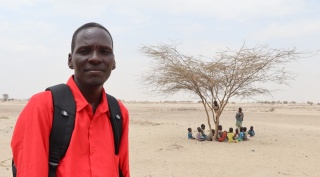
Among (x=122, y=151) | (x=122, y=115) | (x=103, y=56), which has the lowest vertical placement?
(x=122, y=151)

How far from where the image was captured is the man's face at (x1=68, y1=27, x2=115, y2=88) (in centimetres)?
164

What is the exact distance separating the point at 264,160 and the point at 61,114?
28.1ft

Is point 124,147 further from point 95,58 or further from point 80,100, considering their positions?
point 95,58

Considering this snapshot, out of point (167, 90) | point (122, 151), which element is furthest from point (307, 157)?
point (122, 151)

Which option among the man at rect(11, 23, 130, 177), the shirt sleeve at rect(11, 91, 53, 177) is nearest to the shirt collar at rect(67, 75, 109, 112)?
the man at rect(11, 23, 130, 177)

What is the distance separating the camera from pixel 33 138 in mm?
1411

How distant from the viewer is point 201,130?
13.4 metres

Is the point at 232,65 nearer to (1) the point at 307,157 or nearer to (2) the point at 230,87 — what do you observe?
(2) the point at 230,87

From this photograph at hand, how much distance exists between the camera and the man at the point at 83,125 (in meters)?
1.42

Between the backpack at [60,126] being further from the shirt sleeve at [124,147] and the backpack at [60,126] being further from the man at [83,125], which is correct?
the shirt sleeve at [124,147]

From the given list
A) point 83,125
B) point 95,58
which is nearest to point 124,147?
point 83,125

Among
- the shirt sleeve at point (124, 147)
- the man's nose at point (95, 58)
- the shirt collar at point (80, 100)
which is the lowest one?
the shirt sleeve at point (124, 147)

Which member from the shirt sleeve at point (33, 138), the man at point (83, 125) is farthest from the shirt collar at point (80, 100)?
the shirt sleeve at point (33, 138)

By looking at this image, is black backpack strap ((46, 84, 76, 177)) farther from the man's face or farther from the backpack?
the man's face
